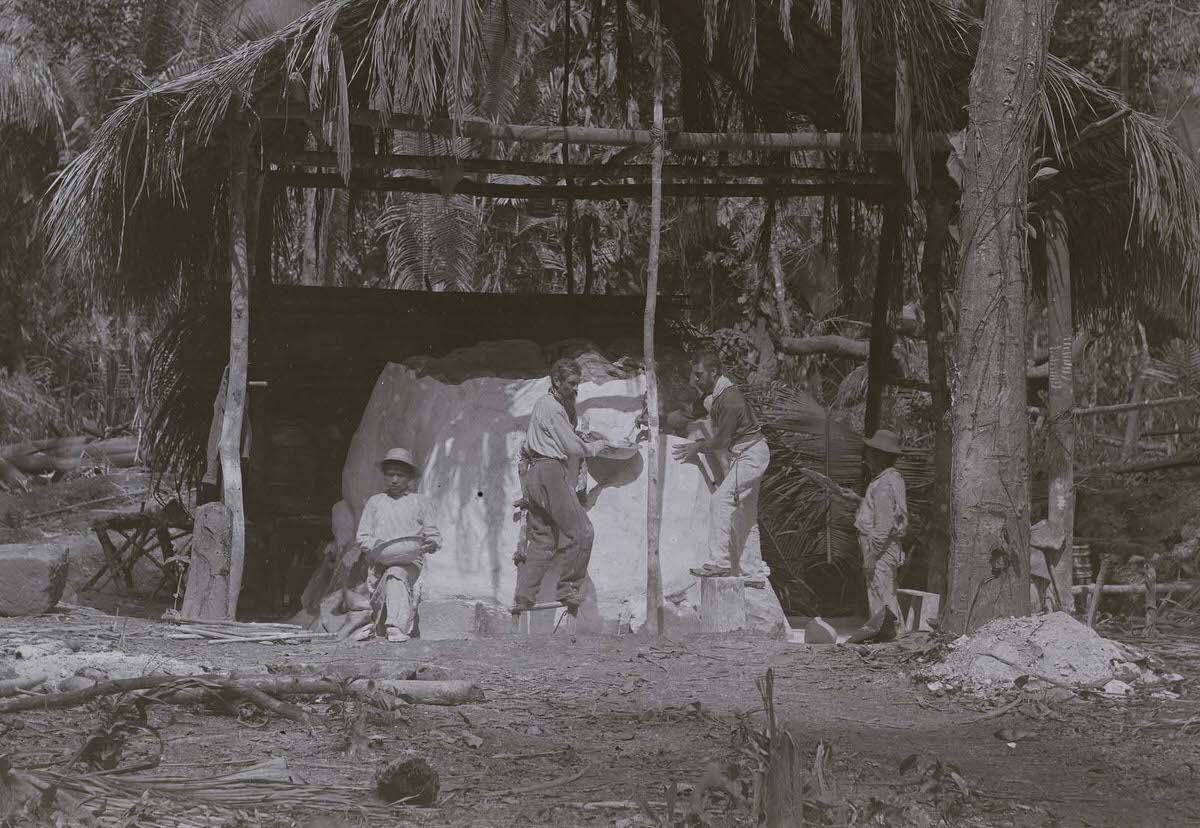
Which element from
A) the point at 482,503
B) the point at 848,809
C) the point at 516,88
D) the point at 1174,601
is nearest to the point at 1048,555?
the point at 1174,601

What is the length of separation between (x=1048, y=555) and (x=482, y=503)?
3.95 m

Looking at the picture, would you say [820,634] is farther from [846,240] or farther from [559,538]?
[846,240]

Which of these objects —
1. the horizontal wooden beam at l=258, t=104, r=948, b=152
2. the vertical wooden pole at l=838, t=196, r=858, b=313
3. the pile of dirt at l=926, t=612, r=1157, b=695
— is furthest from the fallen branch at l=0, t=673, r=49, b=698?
the vertical wooden pole at l=838, t=196, r=858, b=313

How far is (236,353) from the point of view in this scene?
9.61m

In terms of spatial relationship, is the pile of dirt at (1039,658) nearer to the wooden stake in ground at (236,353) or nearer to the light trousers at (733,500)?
the light trousers at (733,500)

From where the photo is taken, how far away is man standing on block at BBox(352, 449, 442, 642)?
9.25 metres

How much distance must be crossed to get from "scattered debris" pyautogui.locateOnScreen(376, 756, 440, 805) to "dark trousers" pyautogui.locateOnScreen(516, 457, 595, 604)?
4590 millimetres

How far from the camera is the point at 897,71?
9.28 metres

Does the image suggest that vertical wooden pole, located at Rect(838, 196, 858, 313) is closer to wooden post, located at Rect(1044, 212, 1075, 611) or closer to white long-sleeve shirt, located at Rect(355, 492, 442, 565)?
wooden post, located at Rect(1044, 212, 1075, 611)

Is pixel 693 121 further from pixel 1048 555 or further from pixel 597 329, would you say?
pixel 1048 555

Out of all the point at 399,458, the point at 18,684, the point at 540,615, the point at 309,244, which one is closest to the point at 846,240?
the point at 540,615

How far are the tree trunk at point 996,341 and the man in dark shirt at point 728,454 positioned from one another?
6.57ft

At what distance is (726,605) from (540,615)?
1.23 meters

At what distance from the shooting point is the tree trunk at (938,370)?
10672mm
